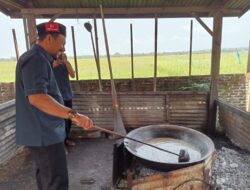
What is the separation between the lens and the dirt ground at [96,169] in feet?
7.29

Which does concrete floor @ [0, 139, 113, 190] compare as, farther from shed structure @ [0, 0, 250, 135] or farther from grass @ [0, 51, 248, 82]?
grass @ [0, 51, 248, 82]

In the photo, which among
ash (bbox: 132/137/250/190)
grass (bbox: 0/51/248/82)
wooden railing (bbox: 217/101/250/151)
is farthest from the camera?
grass (bbox: 0/51/248/82)

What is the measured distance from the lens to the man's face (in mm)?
1387

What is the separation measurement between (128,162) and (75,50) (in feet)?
8.06

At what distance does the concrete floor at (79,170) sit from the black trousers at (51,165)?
0.86m

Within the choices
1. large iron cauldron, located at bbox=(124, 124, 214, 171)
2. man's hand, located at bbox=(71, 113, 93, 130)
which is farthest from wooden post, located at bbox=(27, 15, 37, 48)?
man's hand, located at bbox=(71, 113, 93, 130)

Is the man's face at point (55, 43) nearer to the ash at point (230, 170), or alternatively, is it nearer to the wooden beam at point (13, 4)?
the ash at point (230, 170)

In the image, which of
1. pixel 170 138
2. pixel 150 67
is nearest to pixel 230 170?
pixel 170 138

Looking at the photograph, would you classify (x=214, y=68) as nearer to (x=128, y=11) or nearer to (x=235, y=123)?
(x=235, y=123)

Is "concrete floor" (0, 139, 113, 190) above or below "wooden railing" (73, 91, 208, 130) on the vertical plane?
below

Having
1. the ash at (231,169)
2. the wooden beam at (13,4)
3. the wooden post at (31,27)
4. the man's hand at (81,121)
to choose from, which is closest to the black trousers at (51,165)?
the man's hand at (81,121)

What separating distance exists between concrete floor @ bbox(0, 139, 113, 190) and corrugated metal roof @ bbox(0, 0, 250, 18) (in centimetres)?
222

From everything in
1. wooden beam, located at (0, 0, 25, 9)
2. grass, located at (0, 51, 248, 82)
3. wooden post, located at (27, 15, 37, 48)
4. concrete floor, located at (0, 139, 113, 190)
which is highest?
wooden beam, located at (0, 0, 25, 9)

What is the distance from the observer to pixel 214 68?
3420 millimetres
